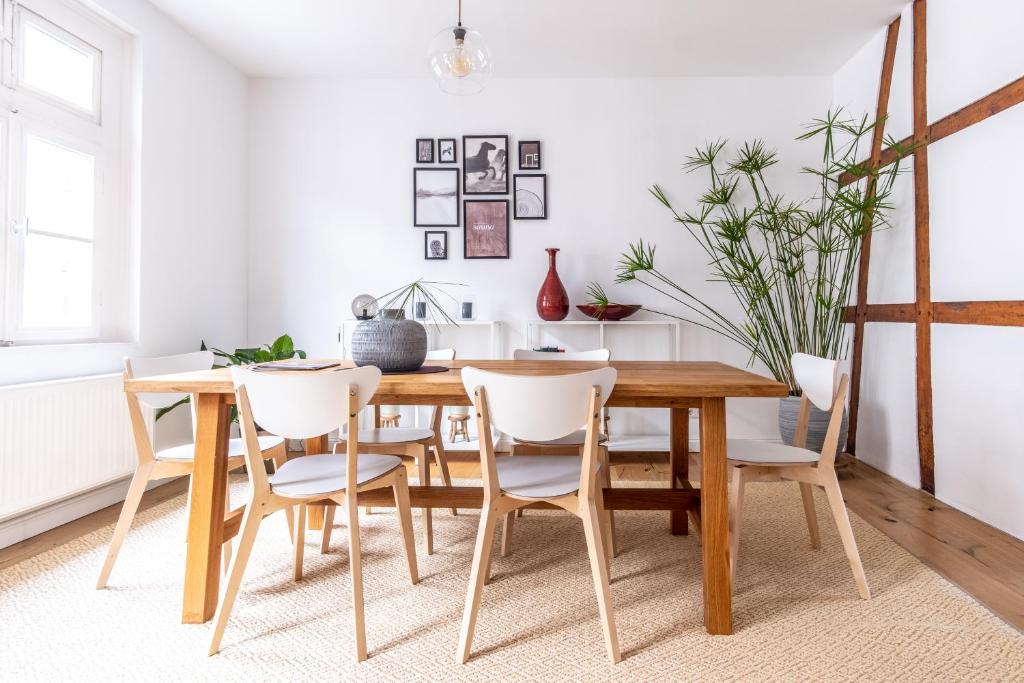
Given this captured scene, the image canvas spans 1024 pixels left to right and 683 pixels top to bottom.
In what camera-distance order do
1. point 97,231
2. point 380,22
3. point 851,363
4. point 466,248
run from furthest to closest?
1. point 466,248
2. point 851,363
3. point 380,22
4. point 97,231

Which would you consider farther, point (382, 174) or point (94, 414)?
point (382, 174)

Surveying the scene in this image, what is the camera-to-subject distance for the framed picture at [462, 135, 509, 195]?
407cm

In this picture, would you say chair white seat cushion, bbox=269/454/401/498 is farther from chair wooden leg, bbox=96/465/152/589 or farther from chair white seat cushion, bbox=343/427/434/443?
chair wooden leg, bbox=96/465/152/589

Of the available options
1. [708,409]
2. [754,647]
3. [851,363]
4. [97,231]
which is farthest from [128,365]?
[851,363]

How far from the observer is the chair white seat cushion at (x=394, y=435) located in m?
2.21

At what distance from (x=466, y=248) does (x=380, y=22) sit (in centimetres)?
155

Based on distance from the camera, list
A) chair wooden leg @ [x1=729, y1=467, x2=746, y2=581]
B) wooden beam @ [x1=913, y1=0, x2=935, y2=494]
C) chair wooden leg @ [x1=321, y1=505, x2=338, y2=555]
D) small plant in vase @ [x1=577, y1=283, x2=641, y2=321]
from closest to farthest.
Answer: chair wooden leg @ [x1=729, y1=467, x2=746, y2=581]
chair wooden leg @ [x1=321, y1=505, x2=338, y2=555]
wooden beam @ [x1=913, y1=0, x2=935, y2=494]
small plant in vase @ [x1=577, y1=283, x2=641, y2=321]

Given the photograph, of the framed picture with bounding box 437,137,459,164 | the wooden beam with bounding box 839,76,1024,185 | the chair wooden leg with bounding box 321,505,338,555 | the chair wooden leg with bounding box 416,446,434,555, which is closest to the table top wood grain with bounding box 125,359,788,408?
the chair wooden leg with bounding box 416,446,434,555

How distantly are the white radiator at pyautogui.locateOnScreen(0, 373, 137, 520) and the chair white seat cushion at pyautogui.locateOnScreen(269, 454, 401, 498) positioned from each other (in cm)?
134

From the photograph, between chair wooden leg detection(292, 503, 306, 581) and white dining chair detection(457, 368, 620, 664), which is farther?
chair wooden leg detection(292, 503, 306, 581)

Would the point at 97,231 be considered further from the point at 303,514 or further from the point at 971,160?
the point at 971,160

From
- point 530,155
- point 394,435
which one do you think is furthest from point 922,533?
point 530,155

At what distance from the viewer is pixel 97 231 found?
2.91 m

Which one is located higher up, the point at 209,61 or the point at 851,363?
the point at 209,61
